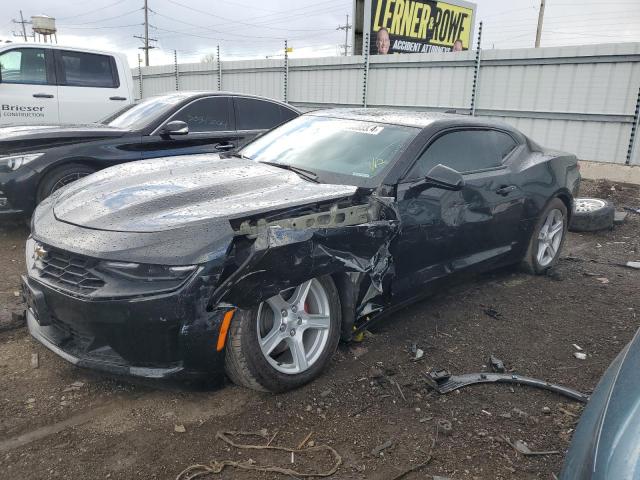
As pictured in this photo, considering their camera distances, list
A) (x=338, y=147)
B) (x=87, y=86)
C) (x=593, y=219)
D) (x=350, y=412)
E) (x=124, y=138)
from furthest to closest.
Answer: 1. (x=87, y=86)
2. (x=593, y=219)
3. (x=124, y=138)
4. (x=338, y=147)
5. (x=350, y=412)

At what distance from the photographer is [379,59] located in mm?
12766

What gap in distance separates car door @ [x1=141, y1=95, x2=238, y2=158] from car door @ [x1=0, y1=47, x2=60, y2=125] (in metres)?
2.97

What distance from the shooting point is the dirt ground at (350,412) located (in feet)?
7.82

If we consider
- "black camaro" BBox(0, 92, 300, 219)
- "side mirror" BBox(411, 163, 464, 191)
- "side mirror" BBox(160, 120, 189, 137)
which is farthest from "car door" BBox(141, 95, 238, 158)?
"side mirror" BBox(411, 163, 464, 191)

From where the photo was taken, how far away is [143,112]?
6395mm

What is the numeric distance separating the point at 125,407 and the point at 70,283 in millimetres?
707

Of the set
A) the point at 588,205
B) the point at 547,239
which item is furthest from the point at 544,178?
the point at 588,205

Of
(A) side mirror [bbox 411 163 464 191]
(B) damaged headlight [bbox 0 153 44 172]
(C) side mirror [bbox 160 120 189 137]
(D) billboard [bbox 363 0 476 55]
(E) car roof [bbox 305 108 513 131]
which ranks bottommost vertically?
(B) damaged headlight [bbox 0 153 44 172]

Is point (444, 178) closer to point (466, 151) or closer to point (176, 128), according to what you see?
point (466, 151)

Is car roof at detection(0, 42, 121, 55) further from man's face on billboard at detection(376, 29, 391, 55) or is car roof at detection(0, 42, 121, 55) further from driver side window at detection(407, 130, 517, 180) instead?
man's face on billboard at detection(376, 29, 391, 55)

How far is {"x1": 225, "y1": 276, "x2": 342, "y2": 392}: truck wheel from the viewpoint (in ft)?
8.68

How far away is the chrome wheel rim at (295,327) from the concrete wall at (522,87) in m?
8.46

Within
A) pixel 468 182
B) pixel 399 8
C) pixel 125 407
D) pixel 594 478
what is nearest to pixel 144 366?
pixel 125 407

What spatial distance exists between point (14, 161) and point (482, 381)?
15.7 feet
